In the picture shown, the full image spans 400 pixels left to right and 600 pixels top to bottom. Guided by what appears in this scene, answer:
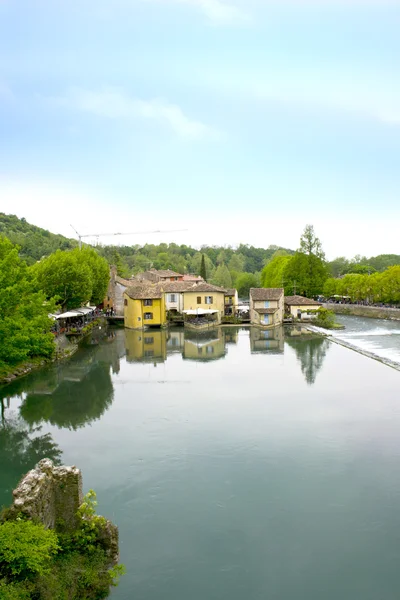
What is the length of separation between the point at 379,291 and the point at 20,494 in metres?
66.3

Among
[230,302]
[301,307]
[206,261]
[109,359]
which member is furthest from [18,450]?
[206,261]

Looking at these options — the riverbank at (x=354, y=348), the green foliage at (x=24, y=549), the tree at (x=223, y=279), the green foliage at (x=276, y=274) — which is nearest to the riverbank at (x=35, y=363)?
the green foliage at (x=24, y=549)

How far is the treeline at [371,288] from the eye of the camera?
64.6 meters

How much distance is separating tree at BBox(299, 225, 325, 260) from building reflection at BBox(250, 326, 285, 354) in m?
27.9

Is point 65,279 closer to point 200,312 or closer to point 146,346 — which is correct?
point 146,346

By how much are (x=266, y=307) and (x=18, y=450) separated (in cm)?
4135

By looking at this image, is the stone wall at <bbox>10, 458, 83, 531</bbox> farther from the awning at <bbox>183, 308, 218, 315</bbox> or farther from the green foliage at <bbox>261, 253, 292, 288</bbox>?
the green foliage at <bbox>261, 253, 292, 288</bbox>

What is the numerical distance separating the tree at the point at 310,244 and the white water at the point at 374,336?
17972 millimetres

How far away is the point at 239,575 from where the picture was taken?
938 cm

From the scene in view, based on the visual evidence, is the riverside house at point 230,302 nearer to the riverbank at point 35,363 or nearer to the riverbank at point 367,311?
the riverbank at point 367,311

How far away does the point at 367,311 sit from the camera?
65.4 m

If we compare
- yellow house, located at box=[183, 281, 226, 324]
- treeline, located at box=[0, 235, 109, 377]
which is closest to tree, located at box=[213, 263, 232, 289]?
yellow house, located at box=[183, 281, 226, 324]

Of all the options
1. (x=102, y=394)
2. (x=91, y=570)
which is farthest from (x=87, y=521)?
(x=102, y=394)

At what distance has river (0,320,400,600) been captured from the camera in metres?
9.48
